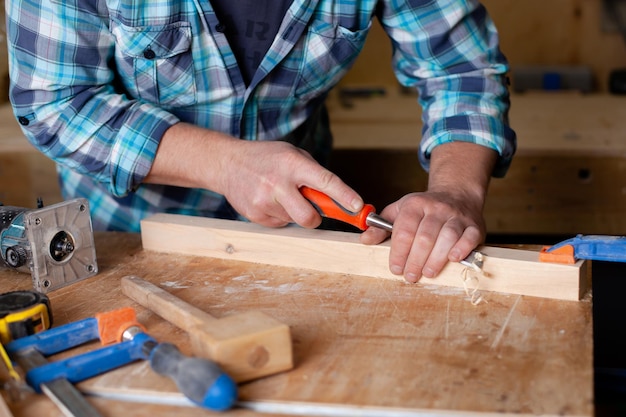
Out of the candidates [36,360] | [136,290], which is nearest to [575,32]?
[136,290]

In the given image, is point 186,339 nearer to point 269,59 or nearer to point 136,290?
point 136,290

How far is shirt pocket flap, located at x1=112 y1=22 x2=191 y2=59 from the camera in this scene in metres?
1.43

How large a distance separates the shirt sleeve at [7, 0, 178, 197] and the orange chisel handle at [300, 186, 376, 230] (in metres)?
0.32

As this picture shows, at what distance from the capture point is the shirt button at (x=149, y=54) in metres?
1.46

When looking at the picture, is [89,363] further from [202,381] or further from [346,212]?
[346,212]

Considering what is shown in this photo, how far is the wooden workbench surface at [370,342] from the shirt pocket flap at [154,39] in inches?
15.5

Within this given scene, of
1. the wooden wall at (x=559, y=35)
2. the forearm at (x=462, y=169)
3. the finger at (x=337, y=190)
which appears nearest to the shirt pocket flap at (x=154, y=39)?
the finger at (x=337, y=190)

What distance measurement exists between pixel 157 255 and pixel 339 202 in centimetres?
38

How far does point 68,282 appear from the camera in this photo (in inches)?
50.3

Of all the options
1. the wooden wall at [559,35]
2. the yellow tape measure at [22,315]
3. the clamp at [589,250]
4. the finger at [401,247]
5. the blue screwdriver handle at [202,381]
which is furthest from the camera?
the wooden wall at [559,35]

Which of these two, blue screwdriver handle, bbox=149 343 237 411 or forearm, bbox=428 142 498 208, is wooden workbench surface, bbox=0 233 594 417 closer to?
blue screwdriver handle, bbox=149 343 237 411

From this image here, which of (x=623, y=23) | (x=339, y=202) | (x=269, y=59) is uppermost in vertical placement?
(x=623, y=23)

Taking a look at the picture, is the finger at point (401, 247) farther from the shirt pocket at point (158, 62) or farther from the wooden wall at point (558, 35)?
the wooden wall at point (558, 35)

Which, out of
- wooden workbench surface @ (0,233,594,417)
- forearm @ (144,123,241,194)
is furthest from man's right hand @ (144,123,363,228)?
wooden workbench surface @ (0,233,594,417)
